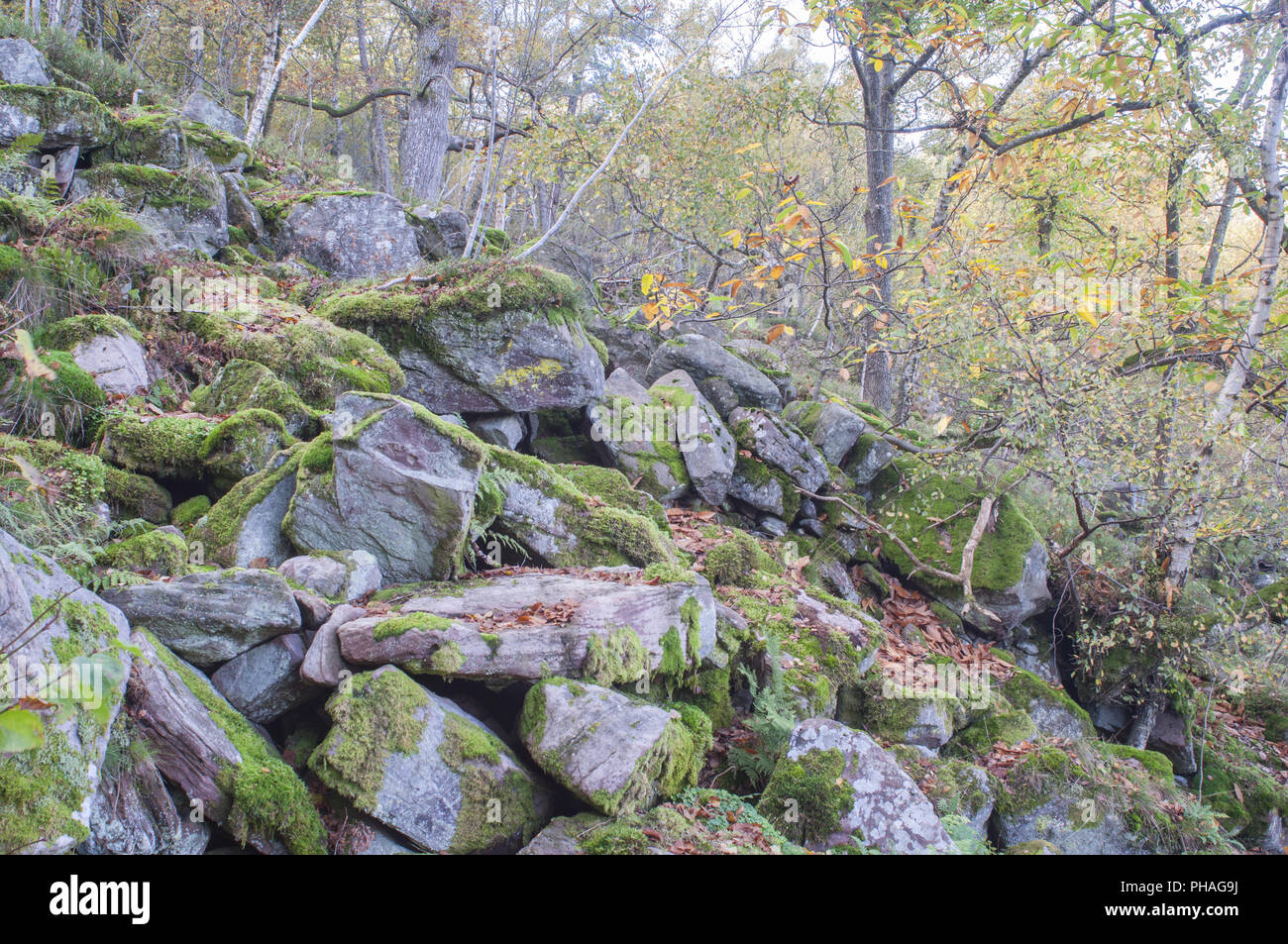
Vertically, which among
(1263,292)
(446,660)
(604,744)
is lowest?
(604,744)

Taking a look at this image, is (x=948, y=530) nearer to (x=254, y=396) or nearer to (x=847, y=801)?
(x=847, y=801)

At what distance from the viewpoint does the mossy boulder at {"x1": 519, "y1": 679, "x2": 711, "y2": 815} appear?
467cm

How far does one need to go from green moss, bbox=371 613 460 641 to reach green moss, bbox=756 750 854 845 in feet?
8.15

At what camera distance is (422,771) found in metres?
4.44

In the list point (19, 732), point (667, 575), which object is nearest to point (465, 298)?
point (667, 575)

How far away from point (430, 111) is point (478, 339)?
413 inches

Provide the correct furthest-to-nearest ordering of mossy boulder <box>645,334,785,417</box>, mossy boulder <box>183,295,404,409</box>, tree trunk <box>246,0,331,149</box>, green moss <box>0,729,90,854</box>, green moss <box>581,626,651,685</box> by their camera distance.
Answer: tree trunk <box>246,0,331,149</box>, mossy boulder <box>645,334,785,417</box>, mossy boulder <box>183,295,404,409</box>, green moss <box>581,626,651,685</box>, green moss <box>0,729,90,854</box>

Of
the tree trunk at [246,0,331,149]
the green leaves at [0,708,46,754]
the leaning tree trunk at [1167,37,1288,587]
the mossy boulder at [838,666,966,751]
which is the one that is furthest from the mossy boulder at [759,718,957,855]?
the tree trunk at [246,0,331,149]

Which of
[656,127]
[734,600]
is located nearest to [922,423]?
[656,127]

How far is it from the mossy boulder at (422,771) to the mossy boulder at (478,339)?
15.8 ft

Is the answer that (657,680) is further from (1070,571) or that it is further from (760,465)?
(1070,571)

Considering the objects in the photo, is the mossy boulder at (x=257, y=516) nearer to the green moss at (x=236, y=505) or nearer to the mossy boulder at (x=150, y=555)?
the green moss at (x=236, y=505)

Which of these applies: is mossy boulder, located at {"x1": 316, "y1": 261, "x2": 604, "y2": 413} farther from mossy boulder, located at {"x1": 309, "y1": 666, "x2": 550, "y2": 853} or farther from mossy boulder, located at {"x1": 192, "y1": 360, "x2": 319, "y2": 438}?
mossy boulder, located at {"x1": 309, "y1": 666, "x2": 550, "y2": 853}

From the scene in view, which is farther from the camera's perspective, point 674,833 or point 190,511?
point 190,511
